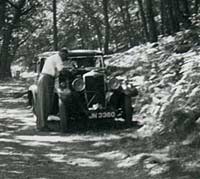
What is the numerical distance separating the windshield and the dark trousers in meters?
0.75

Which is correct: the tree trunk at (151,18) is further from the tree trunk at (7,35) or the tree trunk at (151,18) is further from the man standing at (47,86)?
the tree trunk at (7,35)

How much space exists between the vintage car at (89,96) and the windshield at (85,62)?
0.08 meters

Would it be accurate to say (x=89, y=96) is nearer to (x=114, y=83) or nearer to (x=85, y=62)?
(x=114, y=83)

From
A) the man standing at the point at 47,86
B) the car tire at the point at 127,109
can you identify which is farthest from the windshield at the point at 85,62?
the car tire at the point at 127,109

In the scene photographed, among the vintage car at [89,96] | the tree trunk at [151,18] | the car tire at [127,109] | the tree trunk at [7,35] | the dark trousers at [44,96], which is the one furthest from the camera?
the tree trunk at [7,35]

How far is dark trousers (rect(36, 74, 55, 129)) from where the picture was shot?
1448 cm

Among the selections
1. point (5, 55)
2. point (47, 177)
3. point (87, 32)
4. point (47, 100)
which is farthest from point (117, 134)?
point (87, 32)

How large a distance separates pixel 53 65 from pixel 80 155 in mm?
4148

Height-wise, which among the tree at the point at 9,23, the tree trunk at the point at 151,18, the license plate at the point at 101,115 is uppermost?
the tree at the point at 9,23

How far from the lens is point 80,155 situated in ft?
35.4

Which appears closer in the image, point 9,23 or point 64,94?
point 64,94

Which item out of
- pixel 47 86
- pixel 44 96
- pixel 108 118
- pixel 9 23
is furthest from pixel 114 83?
pixel 9 23

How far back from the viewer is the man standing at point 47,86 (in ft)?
47.1

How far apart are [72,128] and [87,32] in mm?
35468
